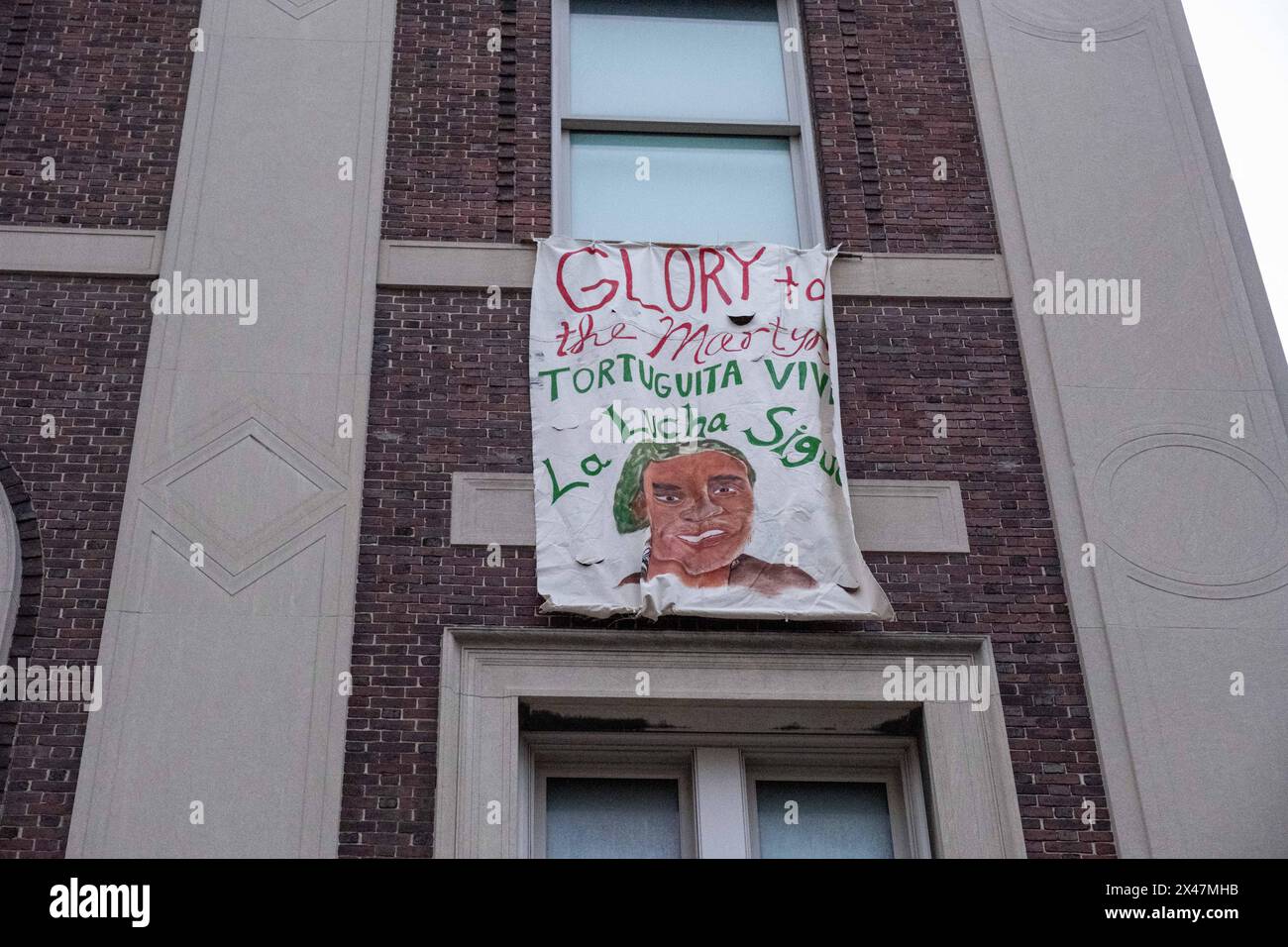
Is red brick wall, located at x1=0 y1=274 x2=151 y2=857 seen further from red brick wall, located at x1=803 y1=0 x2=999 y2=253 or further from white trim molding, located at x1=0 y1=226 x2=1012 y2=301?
red brick wall, located at x1=803 y1=0 x2=999 y2=253

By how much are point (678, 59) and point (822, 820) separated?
18.3 feet

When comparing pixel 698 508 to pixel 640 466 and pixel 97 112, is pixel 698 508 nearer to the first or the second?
pixel 640 466

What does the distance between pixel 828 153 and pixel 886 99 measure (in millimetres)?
661

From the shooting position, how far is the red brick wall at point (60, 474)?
755cm

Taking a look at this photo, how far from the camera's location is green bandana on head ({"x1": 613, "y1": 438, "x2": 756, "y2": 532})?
28.0 feet

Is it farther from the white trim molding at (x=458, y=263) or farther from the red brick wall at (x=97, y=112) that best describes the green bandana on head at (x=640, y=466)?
the red brick wall at (x=97, y=112)

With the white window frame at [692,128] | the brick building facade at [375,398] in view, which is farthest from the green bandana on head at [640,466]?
the white window frame at [692,128]

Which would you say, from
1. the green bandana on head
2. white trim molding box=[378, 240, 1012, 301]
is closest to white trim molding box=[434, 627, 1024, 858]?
A: the green bandana on head

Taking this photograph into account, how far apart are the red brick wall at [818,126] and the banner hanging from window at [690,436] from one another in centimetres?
63

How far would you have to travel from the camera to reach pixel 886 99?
34.4 feet

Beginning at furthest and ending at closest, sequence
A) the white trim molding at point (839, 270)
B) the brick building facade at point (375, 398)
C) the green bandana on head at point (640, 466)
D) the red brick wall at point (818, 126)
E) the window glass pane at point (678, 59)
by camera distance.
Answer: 1. the window glass pane at point (678, 59)
2. the red brick wall at point (818, 126)
3. the white trim molding at point (839, 270)
4. the green bandana on head at point (640, 466)
5. the brick building facade at point (375, 398)

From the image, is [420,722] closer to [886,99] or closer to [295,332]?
[295,332]
